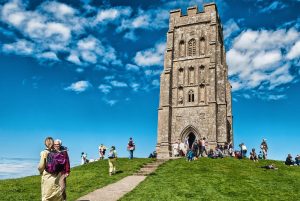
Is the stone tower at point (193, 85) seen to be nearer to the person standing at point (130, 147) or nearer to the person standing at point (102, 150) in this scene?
the person standing at point (130, 147)

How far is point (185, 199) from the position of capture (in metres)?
13.4

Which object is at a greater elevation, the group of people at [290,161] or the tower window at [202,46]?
the tower window at [202,46]

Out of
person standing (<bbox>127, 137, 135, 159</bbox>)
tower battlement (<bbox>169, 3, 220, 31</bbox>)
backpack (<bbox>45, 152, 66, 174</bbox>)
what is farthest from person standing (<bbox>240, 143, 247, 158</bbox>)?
backpack (<bbox>45, 152, 66, 174</bbox>)

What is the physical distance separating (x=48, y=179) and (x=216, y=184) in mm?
10789

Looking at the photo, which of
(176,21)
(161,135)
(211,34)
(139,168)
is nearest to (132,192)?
(139,168)

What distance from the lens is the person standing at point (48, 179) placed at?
813 cm

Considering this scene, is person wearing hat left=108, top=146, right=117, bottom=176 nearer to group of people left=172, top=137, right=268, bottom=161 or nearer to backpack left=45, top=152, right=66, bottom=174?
group of people left=172, top=137, right=268, bottom=161

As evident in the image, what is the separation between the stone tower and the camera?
3962cm

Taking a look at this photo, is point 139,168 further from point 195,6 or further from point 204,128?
point 195,6

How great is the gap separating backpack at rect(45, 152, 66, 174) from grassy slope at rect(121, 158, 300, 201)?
17.2 ft

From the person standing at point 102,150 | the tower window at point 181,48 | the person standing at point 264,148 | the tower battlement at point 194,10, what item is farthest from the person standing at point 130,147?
the tower battlement at point 194,10

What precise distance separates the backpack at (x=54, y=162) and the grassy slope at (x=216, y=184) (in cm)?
525

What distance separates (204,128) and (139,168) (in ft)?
59.4

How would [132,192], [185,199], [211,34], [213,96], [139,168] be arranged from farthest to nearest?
[211,34] < [213,96] < [139,168] < [132,192] < [185,199]
